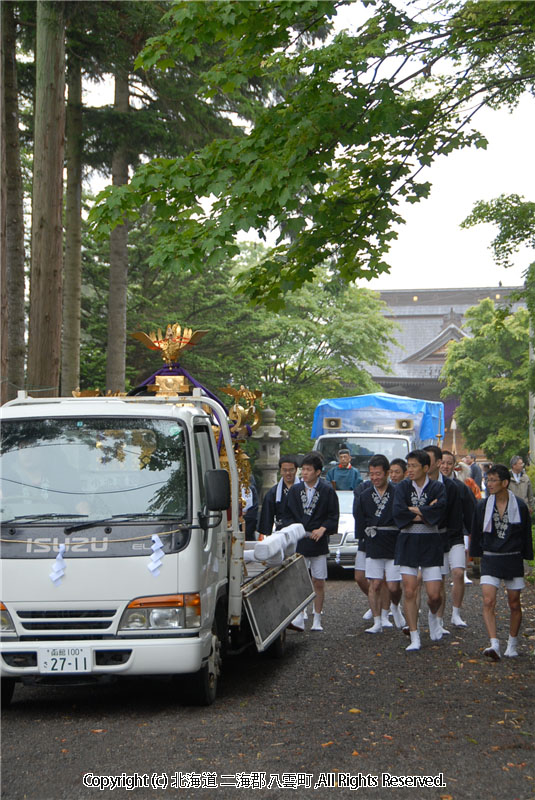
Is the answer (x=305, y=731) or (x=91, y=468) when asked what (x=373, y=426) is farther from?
(x=305, y=731)

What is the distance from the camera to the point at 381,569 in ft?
36.0

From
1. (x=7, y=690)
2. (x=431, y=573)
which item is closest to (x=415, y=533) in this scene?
(x=431, y=573)

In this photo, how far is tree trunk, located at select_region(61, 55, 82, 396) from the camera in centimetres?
1741

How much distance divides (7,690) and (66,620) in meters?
0.97

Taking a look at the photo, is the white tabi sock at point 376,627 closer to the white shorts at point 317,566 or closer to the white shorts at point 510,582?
the white shorts at point 317,566

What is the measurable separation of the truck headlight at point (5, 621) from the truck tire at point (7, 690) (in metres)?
0.63

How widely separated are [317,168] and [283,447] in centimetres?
2150

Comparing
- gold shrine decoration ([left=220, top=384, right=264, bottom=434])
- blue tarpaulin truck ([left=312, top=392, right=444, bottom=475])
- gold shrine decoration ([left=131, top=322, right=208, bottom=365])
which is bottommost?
blue tarpaulin truck ([left=312, top=392, right=444, bottom=475])

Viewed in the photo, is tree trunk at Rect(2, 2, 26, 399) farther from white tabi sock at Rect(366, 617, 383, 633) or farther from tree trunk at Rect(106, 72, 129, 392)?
white tabi sock at Rect(366, 617, 383, 633)

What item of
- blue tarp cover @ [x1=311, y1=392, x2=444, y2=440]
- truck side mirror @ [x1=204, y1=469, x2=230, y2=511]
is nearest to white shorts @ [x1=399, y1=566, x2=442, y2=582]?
truck side mirror @ [x1=204, y1=469, x2=230, y2=511]

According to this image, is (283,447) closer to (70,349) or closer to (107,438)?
(70,349)

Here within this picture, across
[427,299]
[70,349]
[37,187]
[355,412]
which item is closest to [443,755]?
[37,187]

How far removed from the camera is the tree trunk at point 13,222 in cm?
1520

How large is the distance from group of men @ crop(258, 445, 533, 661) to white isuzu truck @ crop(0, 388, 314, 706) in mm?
3021
